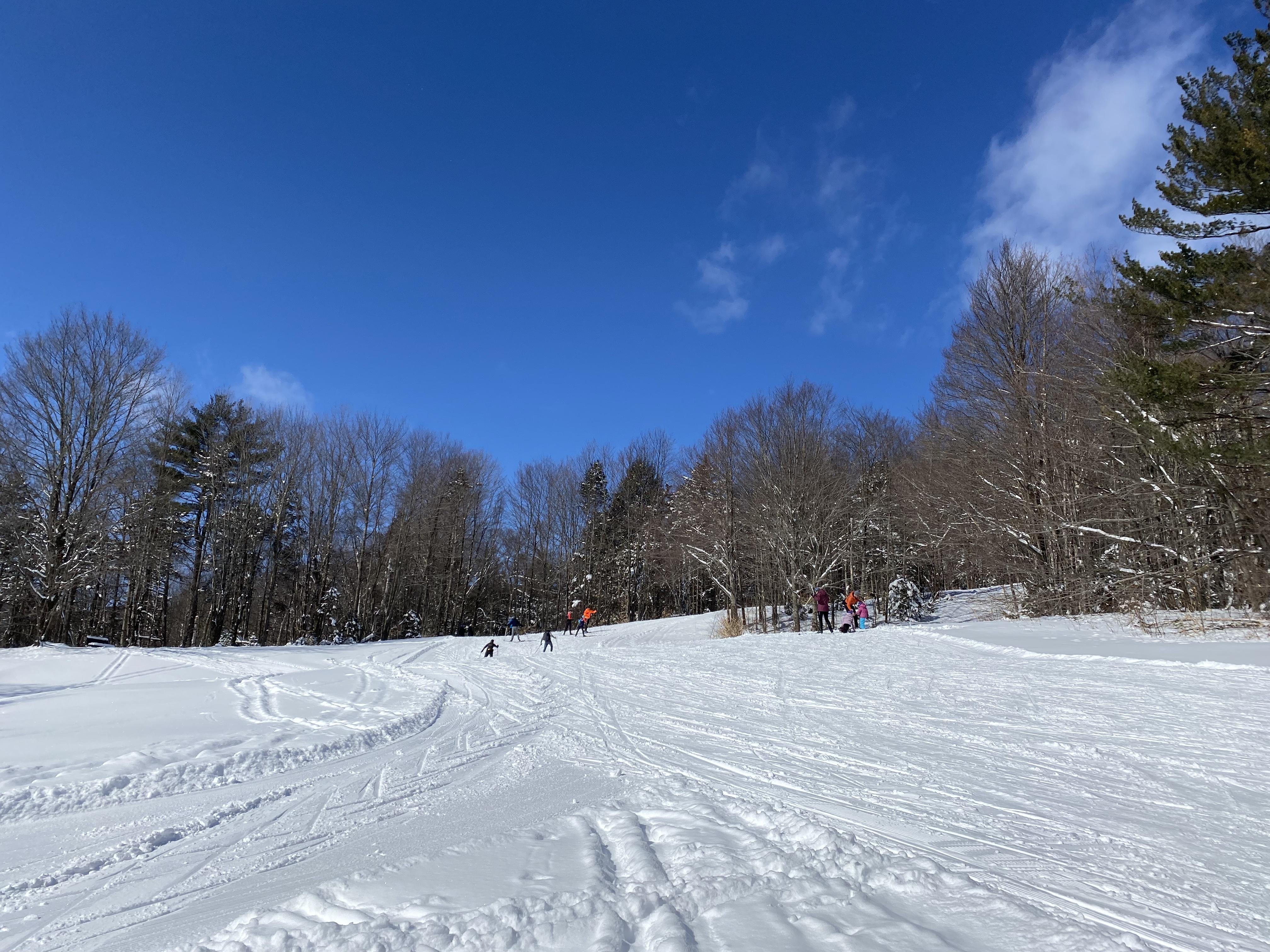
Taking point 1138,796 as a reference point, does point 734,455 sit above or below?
above

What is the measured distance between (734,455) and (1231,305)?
19.9 m

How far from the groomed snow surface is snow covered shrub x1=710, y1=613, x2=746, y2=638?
651 inches

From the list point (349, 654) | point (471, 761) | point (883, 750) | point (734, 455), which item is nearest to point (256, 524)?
point (349, 654)

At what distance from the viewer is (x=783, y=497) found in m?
25.6

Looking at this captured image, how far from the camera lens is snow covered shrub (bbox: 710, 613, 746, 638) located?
83.9 feet

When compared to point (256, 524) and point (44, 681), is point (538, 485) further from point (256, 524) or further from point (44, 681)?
point (44, 681)

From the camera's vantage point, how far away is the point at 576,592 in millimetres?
43438

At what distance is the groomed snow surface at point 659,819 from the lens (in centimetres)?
254

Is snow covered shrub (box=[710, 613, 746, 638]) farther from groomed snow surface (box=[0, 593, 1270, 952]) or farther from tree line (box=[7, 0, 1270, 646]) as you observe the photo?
groomed snow surface (box=[0, 593, 1270, 952])

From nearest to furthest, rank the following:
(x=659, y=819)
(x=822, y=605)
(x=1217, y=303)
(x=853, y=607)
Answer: (x=659, y=819) < (x=1217, y=303) < (x=822, y=605) < (x=853, y=607)

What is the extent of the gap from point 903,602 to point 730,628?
7375mm

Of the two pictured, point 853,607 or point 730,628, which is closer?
point 853,607

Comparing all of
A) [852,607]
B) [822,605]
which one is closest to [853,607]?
[852,607]

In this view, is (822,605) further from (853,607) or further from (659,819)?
(659,819)
